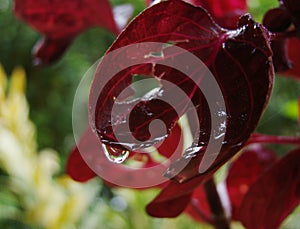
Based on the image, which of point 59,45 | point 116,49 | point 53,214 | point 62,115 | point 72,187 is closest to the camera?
point 116,49

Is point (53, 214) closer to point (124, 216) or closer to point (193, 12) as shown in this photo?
point (124, 216)

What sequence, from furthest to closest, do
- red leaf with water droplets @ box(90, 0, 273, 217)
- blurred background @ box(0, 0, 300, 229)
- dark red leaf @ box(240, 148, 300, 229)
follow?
blurred background @ box(0, 0, 300, 229) < dark red leaf @ box(240, 148, 300, 229) < red leaf with water droplets @ box(90, 0, 273, 217)

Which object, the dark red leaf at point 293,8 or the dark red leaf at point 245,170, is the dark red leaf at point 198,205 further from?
the dark red leaf at point 293,8

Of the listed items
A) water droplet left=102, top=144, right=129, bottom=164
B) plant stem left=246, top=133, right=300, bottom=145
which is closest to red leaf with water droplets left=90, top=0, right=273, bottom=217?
water droplet left=102, top=144, right=129, bottom=164

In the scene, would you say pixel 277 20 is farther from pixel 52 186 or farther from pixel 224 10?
pixel 52 186

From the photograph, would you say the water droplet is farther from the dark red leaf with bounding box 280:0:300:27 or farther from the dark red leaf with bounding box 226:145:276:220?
the dark red leaf with bounding box 226:145:276:220

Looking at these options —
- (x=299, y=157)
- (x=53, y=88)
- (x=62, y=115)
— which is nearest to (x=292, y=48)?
(x=299, y=157)
